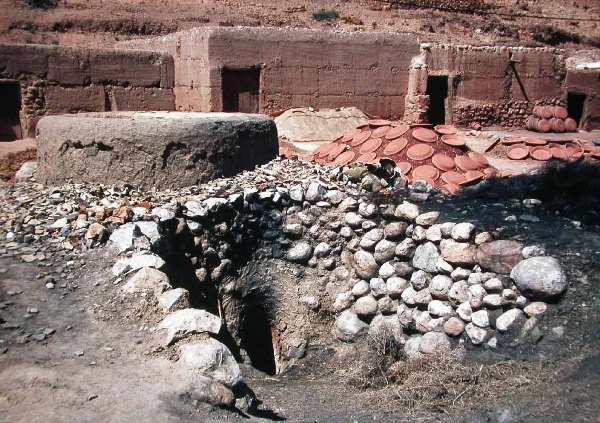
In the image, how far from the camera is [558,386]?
3869mm

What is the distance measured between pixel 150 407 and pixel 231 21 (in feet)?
76.2

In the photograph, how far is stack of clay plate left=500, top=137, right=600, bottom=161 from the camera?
372 inches

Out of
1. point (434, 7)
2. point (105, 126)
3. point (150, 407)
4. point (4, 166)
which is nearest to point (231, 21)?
point (434, 7)

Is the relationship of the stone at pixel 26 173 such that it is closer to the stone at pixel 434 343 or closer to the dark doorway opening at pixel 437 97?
the stone at pixel 434 343

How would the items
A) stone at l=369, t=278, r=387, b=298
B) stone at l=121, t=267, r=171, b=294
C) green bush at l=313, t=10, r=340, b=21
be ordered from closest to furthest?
stone at l=121, t=267, r=171, b=294 → stone at l=369, t=278, r=387, b=298 → green bush at l=313, t=10, r=340, b=21

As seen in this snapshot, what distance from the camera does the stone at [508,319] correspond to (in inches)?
181

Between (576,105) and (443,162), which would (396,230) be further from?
(576,105)

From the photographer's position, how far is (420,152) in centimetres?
736

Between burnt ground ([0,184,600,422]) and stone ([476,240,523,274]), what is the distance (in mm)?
153

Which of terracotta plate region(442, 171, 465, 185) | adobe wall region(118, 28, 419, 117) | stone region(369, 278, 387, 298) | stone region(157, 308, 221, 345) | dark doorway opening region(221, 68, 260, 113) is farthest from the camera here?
dark doorway opening region(221, 68, 260, 113)

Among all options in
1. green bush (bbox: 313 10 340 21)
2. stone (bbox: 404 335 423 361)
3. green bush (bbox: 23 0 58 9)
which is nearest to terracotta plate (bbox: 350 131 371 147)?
stone (bbox: 404 335 423 361)

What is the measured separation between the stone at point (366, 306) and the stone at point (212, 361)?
2333 millimetres

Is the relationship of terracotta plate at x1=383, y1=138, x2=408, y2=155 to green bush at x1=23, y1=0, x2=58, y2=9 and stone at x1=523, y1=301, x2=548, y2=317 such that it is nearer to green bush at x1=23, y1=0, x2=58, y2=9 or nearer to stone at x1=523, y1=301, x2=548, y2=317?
stone at x1=523, y1=301, x2=548, y2=317

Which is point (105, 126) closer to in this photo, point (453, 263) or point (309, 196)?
point (309, 196)
